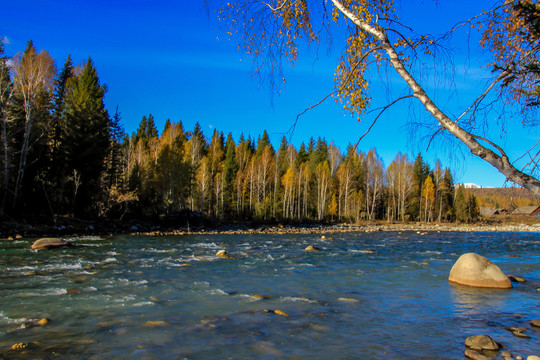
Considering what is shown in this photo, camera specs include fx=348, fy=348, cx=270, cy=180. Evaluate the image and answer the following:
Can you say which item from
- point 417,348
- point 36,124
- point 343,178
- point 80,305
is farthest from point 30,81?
point 343,178

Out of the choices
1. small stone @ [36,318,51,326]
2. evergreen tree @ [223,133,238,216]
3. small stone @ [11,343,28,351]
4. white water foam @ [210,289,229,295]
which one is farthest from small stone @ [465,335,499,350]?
evergreen tree @ [223,133,238,216]

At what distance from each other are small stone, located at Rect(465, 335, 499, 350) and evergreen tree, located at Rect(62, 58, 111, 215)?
27.9 meters

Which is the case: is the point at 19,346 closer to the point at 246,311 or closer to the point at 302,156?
the point at 246,311

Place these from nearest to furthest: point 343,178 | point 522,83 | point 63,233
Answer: point 522,83 < point 63,233 < point 343,178

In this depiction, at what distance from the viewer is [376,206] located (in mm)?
63188

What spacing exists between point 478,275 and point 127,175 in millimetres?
38110

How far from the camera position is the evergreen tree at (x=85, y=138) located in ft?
92.7

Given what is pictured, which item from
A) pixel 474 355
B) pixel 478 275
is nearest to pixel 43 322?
pixel 474 355

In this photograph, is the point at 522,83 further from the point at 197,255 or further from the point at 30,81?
the point at 30,81

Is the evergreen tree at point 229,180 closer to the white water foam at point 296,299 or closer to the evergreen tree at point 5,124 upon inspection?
the evergreen tree at point 5,124

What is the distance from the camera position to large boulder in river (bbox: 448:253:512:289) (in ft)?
28.6

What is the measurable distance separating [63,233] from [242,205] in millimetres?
30049

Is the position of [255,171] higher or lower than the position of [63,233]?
higher

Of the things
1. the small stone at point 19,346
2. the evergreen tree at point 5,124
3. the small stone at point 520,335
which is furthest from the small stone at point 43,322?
the evergreen tree at point 5,124
